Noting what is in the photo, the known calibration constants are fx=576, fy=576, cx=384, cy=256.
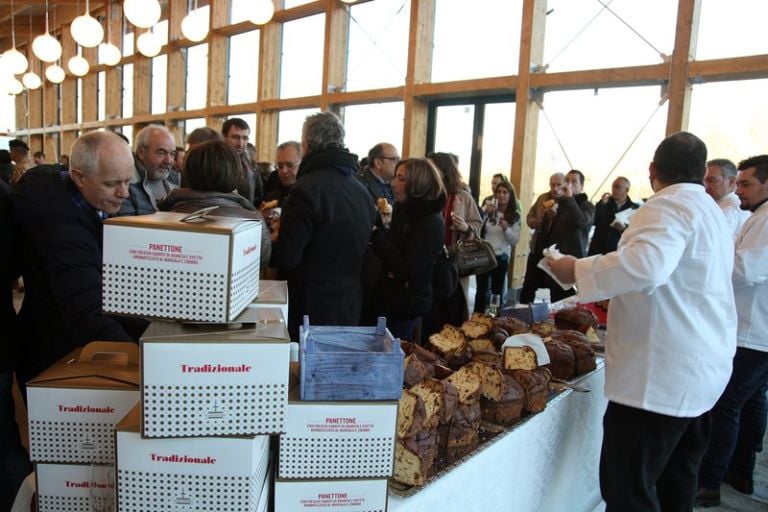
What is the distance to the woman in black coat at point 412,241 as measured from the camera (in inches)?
114

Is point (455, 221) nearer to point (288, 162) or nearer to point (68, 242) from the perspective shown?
point (288, 162)

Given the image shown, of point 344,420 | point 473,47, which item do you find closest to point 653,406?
point 344,420

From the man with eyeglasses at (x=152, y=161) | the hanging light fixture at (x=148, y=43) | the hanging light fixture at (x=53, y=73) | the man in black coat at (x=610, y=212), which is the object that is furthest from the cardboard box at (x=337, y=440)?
the hanging light fixture at (x=53, y=73)

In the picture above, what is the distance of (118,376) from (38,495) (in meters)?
0.30

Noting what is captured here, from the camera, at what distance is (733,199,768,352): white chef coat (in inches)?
105

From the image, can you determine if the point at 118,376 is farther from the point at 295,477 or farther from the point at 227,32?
the point at 227,32

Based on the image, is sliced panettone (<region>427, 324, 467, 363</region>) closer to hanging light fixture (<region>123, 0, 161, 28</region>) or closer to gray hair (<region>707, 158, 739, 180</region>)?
gray hair (<region>707, 158, 739, 180</region>)

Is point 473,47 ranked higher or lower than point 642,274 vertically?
higher

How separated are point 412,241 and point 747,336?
1.68 m

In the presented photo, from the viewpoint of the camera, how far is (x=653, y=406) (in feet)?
6.23

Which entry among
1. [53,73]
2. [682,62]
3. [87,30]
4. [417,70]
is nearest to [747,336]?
[682,62]

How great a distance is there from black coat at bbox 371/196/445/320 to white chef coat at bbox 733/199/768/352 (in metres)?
1.42

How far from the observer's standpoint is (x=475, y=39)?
718cm

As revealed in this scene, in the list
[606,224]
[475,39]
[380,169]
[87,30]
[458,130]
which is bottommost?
[606,224]
